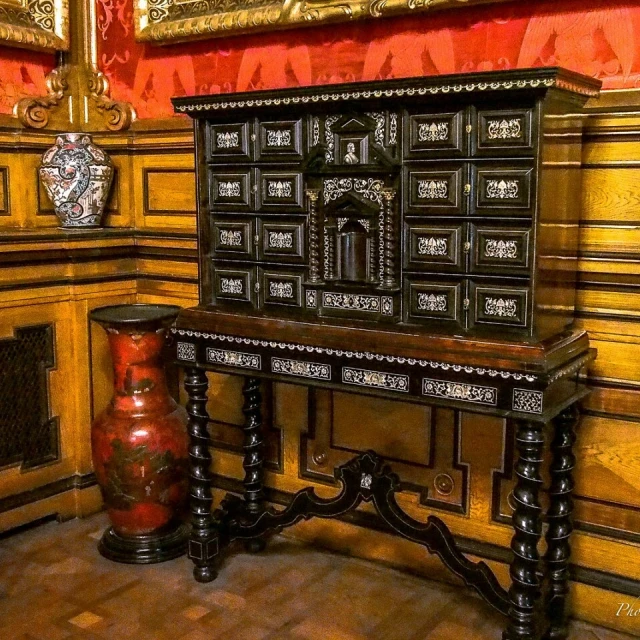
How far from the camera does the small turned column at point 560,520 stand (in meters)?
2.42

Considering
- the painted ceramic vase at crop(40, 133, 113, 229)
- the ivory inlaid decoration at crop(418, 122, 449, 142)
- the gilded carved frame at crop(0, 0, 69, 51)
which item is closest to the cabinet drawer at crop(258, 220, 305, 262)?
the ivory inlaid decoration at crop(418, 122, 449, 142)

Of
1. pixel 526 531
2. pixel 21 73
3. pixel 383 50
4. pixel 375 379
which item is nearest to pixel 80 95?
pixel 21 73

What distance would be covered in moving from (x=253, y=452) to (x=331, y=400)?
0.37 m

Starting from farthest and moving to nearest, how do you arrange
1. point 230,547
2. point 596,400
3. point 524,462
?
point 230,547 → point 596,400 → point 524,462

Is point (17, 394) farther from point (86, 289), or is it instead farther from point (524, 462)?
point (524, 462)

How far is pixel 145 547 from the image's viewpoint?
299 centimetres

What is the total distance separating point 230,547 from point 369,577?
1.82ft

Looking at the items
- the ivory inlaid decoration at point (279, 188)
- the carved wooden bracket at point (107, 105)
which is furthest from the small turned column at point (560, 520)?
the carved wooden bracket at point (107, 105)

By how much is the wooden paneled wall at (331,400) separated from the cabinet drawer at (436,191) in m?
0.50

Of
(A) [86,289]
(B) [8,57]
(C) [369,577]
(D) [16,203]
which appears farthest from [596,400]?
(B) [8,57]

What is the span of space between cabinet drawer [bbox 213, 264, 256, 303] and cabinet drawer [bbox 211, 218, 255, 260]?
0.15ft

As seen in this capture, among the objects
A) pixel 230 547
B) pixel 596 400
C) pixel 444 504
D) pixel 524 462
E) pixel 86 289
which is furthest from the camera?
pixel 86 289

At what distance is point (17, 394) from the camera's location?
10.5 feet

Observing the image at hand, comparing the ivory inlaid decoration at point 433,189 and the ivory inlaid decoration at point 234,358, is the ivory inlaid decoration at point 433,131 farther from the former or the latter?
the ivory inlaid decoration at point 234,358
